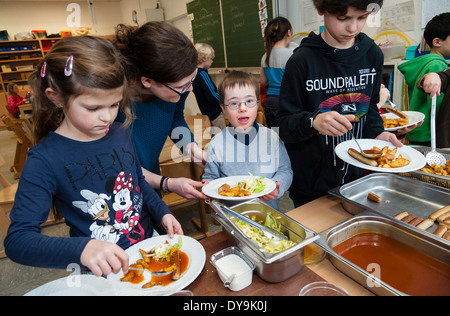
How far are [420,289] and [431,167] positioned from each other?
3.00 ft

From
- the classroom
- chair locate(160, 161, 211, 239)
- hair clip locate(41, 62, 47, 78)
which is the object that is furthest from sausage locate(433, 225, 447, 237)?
chair locate(160, 161, 211, 239)

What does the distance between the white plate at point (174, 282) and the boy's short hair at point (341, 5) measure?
1137 mm

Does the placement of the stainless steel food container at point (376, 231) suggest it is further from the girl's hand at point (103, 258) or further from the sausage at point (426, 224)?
the girl's hand at point (103, 258)

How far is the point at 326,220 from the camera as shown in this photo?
1.19 metres

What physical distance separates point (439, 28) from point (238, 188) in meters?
2.14

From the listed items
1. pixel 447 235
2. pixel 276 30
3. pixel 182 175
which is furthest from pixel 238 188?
pixel 276 30

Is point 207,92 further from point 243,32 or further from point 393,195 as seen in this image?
point 393,195

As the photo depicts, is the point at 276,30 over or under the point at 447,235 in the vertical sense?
over

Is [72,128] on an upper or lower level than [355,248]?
upper

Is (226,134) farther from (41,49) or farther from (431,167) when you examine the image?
(41,49)

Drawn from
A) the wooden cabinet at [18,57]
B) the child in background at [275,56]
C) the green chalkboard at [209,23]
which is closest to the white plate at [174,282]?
the child in background at [275,56]

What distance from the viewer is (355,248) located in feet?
3.39

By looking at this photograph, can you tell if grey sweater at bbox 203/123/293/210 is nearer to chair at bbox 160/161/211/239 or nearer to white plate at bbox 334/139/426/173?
white plate at bbox 334/139/426/173

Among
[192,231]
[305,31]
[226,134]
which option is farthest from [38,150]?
[305,31]
